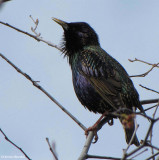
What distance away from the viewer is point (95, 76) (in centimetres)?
654

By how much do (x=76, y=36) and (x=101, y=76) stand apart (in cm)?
120

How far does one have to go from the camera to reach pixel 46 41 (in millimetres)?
6199

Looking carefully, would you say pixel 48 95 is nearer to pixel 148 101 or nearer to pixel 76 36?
pixel 148 101

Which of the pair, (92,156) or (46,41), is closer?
(92,156)

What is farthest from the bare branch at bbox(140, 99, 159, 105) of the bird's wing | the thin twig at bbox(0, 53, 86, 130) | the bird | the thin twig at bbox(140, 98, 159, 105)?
the thin twig at bbox(0, 53, 86, 130)

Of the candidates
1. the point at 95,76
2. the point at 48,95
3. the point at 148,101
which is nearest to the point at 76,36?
the point at 95,76

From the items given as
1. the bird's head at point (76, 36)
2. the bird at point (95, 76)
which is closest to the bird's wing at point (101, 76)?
the bird at point (95, 76)

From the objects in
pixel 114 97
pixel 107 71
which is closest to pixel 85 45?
pixel 107 71

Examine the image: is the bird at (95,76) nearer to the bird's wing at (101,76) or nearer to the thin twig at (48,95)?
the bird's wing at (101,76)

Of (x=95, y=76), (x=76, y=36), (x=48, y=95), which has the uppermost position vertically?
(x=76, y=36)

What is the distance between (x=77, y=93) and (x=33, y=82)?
5.59 feet

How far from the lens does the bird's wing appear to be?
242 inches

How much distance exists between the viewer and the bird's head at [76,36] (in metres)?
7.17

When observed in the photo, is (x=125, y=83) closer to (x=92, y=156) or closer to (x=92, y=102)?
(x=92, y=102)
